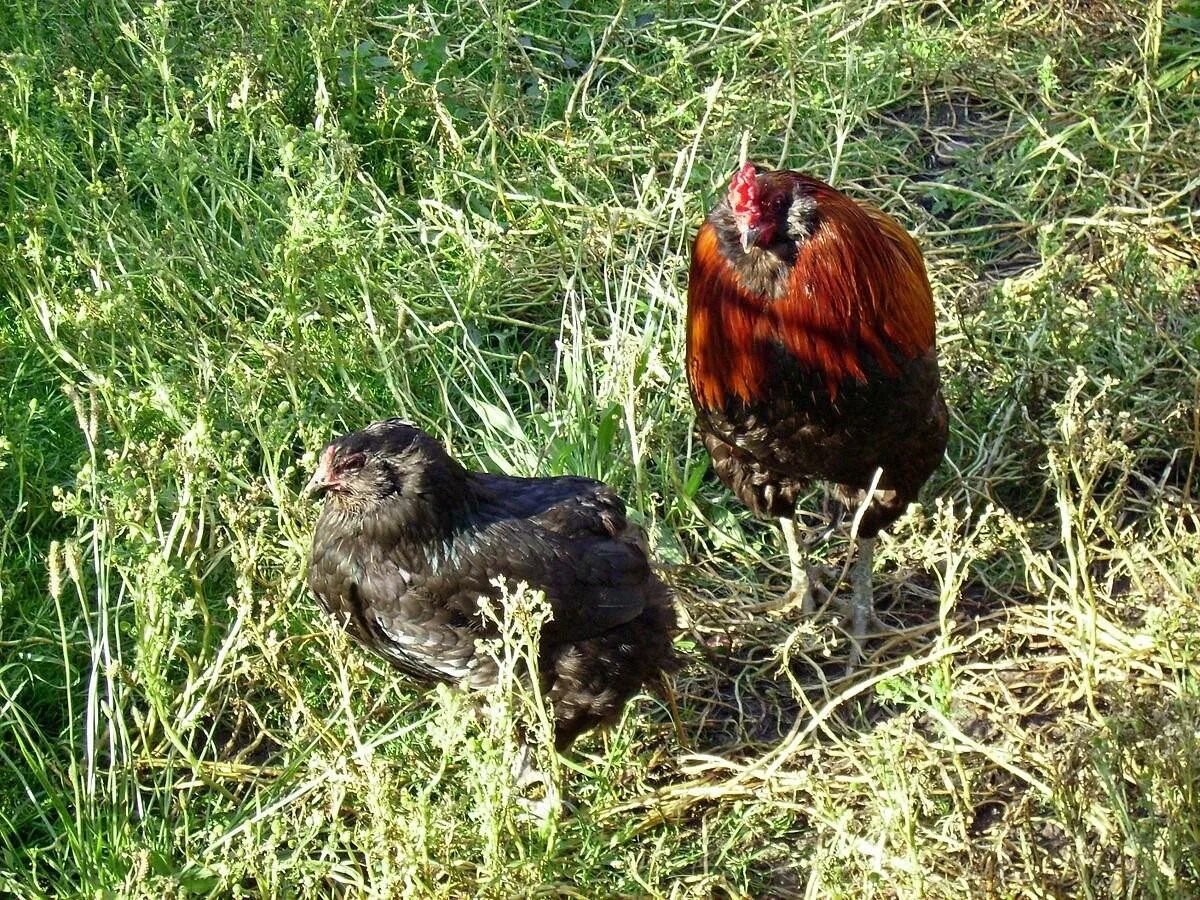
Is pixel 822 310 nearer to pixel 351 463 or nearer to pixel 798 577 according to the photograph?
pixel 798 577

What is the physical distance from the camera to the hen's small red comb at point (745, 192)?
11.2 ft

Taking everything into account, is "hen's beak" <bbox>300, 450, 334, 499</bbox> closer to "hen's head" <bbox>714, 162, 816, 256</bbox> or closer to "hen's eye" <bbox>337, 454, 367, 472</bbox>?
"hen's eye" <bbox>337, 454, 367, 472</bbox>

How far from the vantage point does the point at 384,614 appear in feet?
11.1

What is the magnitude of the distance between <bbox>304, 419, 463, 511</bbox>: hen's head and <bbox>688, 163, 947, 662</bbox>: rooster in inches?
33.9

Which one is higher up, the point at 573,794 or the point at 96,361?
→ the point at 96,361

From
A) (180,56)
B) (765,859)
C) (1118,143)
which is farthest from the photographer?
(180,56)

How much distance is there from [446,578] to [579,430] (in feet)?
3.19

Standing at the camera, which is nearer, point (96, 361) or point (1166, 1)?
point (96, 361)

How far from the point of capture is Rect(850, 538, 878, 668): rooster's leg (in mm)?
3980

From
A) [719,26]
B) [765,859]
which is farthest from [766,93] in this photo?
[765,859]

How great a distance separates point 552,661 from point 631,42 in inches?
154

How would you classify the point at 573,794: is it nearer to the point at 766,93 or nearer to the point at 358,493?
the point at 358,493

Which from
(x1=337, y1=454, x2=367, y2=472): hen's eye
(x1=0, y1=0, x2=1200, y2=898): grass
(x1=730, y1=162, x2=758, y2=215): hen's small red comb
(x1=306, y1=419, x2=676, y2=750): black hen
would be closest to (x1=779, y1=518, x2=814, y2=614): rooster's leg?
(x1=0, y1=0, x2=1200, y2=898): grass

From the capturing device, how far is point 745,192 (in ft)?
11.2
